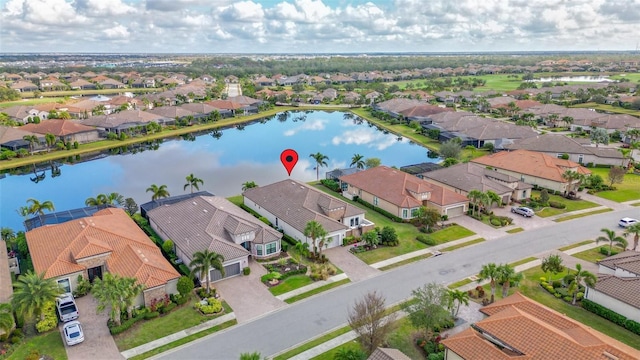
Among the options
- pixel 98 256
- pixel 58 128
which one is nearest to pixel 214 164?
pixel 58 128

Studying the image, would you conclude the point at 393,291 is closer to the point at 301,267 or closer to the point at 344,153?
the point at 301,267

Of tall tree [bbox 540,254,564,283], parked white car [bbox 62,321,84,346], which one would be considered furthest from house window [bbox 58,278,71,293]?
tall tree [bbox 540,254,564,283]

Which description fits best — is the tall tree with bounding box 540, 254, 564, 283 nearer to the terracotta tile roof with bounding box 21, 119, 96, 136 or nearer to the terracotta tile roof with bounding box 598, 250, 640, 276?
the terracotta tile roof with bounding box 598, 250, 640, 276

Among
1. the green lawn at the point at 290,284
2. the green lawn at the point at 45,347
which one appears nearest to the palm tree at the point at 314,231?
the green lawn at the point at 290,284

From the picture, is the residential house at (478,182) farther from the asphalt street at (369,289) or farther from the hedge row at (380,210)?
the hedge row at (380,210)

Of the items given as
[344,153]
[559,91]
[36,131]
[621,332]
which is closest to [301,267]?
[621,332]

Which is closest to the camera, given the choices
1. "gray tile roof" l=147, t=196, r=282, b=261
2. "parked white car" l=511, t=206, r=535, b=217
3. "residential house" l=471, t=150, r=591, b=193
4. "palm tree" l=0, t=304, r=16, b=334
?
"palm tree" l=0, t=304, r=16, b=334

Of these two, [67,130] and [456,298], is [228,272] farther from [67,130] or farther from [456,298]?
[67,130]
